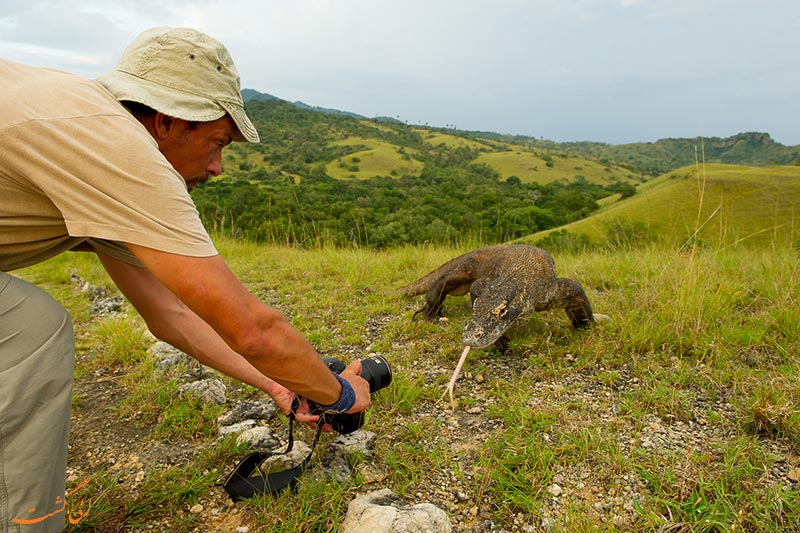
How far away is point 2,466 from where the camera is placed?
1.26 meters

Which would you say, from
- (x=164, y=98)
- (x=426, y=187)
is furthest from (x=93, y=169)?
(x=426, y=187)

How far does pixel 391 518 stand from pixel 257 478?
1.92 ft

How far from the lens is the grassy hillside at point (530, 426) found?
1.64 meters

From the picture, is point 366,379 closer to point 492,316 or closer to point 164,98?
point 492,316

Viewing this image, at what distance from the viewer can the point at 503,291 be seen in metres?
2.89

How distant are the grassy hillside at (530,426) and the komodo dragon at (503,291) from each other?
169mm

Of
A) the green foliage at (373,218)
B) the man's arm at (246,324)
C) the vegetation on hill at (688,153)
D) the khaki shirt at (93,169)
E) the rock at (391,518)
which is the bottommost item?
the green foliage at (373,218)

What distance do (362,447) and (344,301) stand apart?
6.68 ft

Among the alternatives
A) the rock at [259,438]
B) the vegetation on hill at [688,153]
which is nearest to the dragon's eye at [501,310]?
the rock at [259,438]

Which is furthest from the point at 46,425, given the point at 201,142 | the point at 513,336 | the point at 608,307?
the point at 608,307

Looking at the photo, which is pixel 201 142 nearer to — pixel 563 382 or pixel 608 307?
pixel 563 382

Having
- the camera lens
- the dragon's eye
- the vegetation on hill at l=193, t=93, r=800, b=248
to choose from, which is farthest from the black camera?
the vegetation on hill at l=193, t=93, r=800, b=248

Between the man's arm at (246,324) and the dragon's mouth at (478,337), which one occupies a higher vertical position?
the man's arm at (246,324)

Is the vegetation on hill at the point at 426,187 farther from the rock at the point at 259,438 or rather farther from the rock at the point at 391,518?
the rock at the point at 259,438
